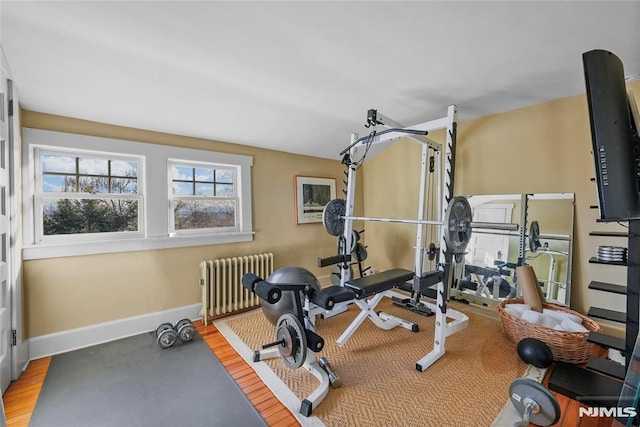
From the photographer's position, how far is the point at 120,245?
8.20 ft

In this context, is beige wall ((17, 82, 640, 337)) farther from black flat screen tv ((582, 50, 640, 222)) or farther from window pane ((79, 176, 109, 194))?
black flat screen tv ((582, 50, 640, 222))

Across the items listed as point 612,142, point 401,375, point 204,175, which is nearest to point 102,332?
point 204,175

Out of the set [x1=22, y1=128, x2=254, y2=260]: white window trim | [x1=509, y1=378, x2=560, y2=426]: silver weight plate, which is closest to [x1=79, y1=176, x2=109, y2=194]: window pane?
[x1=22, y1=128, x2=254, y2=260]: white window trim

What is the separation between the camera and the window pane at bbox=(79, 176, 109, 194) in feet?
8.00

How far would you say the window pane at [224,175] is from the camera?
10.4 feet

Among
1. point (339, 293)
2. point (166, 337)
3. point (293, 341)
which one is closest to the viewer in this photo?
point (293, 341)

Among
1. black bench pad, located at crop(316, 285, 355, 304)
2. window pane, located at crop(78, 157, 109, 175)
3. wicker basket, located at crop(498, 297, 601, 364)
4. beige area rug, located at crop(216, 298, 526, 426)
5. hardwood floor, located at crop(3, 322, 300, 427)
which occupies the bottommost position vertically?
hardwood floor, located at crop(3, 322, 300, 427)

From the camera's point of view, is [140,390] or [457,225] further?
[457,225]

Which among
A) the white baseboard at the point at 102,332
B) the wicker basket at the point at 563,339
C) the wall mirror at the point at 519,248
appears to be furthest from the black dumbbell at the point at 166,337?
the wall mirror at the point at 519,248

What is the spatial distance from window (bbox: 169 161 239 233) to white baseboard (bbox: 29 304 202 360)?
85 cm

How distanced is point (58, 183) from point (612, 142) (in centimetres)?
368

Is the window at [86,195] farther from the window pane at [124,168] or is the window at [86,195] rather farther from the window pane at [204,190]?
the window pane at [204,190]

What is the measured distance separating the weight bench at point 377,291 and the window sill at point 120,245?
1.59 metres

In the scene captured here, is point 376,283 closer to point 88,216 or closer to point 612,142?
point 612,142
